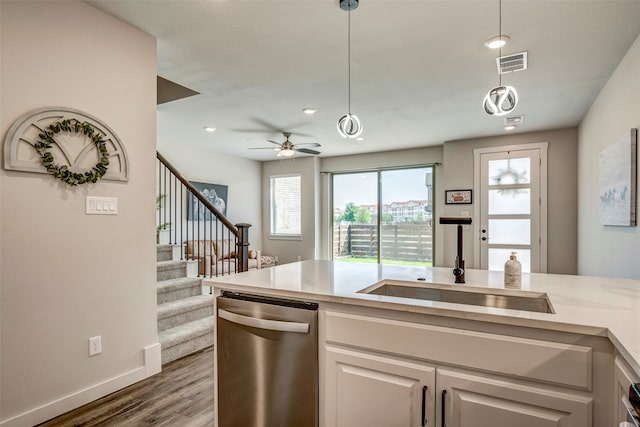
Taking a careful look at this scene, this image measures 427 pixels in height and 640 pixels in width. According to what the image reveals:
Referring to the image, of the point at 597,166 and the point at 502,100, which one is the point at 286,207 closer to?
→ the point at 597,166

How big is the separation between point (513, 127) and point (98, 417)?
582cm

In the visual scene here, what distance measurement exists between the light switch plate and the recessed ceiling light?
9.92 feet

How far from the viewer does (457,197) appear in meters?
5.96

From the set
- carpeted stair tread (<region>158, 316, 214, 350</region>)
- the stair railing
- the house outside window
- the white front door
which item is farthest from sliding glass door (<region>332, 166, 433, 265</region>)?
carpeted stair tread (<region>158, 316, 214, 350</region>)

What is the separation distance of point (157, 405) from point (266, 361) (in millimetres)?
1203

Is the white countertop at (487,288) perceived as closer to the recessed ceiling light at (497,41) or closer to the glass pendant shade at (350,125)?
the glass pendant shade at (350,125)

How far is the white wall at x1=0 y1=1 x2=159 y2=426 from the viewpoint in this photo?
190 centimetres

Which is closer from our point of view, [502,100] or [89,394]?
[502,100]

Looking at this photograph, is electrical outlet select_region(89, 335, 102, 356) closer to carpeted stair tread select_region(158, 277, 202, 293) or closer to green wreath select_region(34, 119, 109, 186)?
green wreath select_region(34, 119, 109, 186)

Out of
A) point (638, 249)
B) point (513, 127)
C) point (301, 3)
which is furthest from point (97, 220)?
point (513, 127)

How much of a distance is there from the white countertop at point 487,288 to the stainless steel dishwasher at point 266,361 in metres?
0.09

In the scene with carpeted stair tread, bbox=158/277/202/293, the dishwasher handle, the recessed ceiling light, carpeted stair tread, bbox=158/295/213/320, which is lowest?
carpeted stair tread, bbox=158/295/213/320

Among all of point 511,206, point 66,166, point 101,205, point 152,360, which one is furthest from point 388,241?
point 66,166

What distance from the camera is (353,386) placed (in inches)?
56.9
